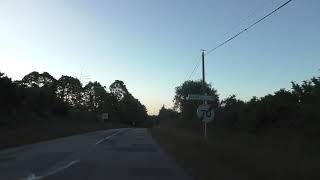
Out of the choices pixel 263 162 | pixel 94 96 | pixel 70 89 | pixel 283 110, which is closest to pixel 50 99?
pixel 70 89

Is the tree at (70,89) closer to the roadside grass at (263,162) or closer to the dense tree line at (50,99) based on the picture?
the dense tree line at (50,99)

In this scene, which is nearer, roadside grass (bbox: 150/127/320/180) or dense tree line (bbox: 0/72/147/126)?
roadside grass (bbox: 150/127/320/180)

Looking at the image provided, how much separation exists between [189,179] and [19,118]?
53.3 meters

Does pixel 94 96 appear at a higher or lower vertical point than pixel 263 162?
higher

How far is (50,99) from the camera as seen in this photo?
10356 cm

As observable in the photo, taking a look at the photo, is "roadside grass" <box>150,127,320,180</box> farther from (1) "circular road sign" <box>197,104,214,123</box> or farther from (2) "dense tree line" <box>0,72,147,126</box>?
(2) "dense tree line" <box>0,72,147,126</box>

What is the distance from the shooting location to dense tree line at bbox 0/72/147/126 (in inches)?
2598

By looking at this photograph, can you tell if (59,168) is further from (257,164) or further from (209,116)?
(209,116)

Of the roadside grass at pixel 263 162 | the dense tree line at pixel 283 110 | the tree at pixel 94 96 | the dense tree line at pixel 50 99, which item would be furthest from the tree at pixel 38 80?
the roadside grass at pixel 263 162

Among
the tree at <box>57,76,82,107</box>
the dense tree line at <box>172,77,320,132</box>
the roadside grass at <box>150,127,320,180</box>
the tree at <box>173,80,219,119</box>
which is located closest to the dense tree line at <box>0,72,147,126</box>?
the tree at <box>57,76,82,107</box>

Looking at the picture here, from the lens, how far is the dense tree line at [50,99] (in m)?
66.0

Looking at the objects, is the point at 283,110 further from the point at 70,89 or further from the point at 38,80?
the point at 70,89

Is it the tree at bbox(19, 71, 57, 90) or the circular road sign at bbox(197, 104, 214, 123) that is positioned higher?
the tree at bbox(19, 71, 57, 90)

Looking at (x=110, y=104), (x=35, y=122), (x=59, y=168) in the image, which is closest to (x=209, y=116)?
(x=59, y=168)
